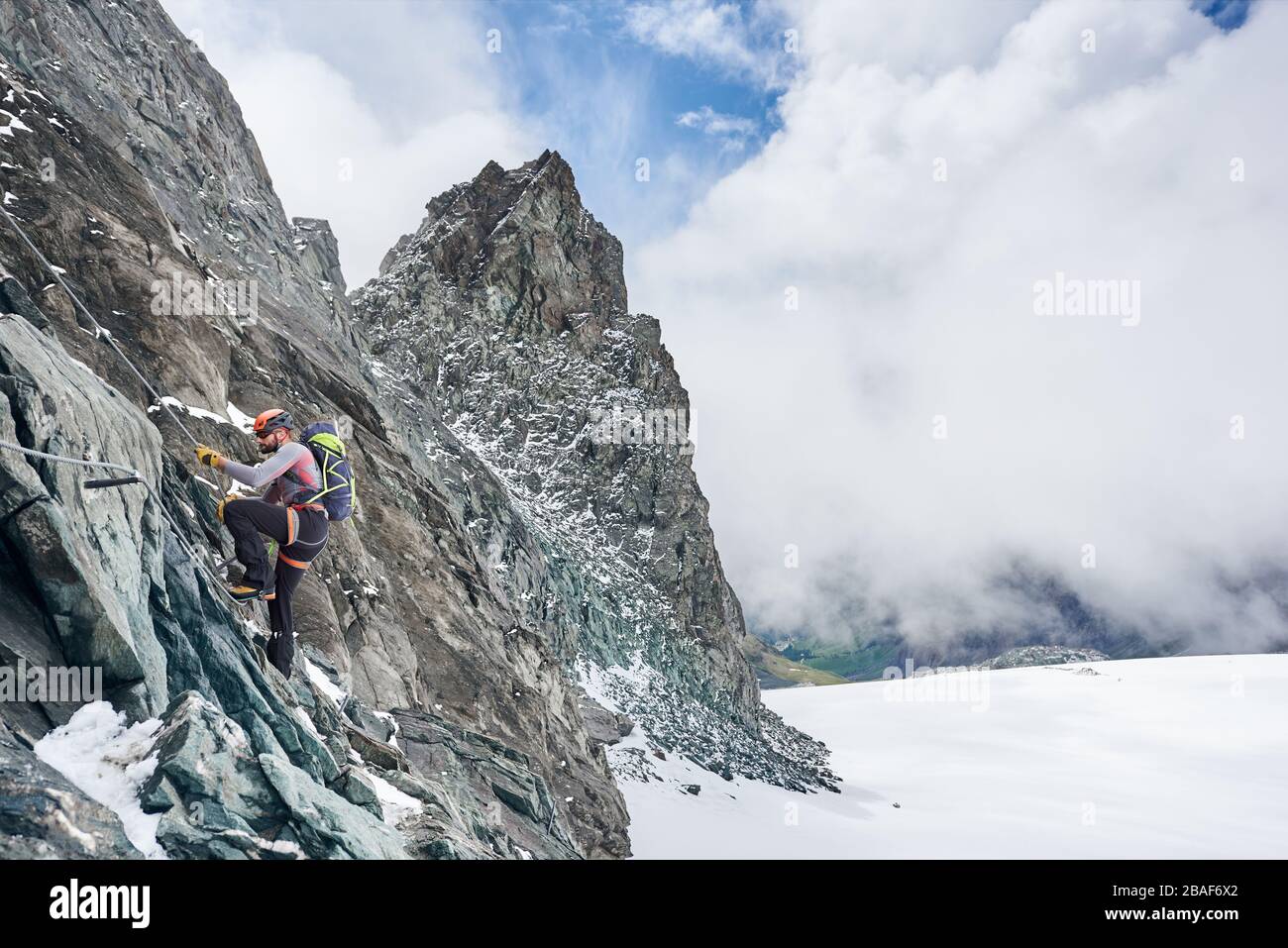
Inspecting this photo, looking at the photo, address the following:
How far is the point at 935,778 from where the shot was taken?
48.6 m

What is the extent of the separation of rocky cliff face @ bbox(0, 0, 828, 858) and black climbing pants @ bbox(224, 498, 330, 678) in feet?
1.44

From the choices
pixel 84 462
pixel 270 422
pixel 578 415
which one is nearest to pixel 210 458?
pixel 270 422

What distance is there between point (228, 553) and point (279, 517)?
3.01 meters

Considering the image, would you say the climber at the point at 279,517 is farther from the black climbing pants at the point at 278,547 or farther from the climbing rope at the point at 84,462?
the climbing rope at the point at 84,462

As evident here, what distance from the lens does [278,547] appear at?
7.81m

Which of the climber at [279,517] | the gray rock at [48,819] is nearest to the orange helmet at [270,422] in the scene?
the climber at [279,517]

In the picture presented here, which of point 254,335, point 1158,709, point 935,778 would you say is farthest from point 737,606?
point 254,335

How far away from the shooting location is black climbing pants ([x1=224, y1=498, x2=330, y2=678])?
730cm

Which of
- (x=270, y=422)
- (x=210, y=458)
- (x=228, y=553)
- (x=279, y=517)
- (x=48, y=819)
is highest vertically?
(x=270, y=422)

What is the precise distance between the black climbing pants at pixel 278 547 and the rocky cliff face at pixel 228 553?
1.44 feet

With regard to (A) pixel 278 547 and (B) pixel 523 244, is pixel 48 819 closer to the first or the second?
(A) pixel 278 547

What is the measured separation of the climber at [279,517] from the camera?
7246 millimetres
